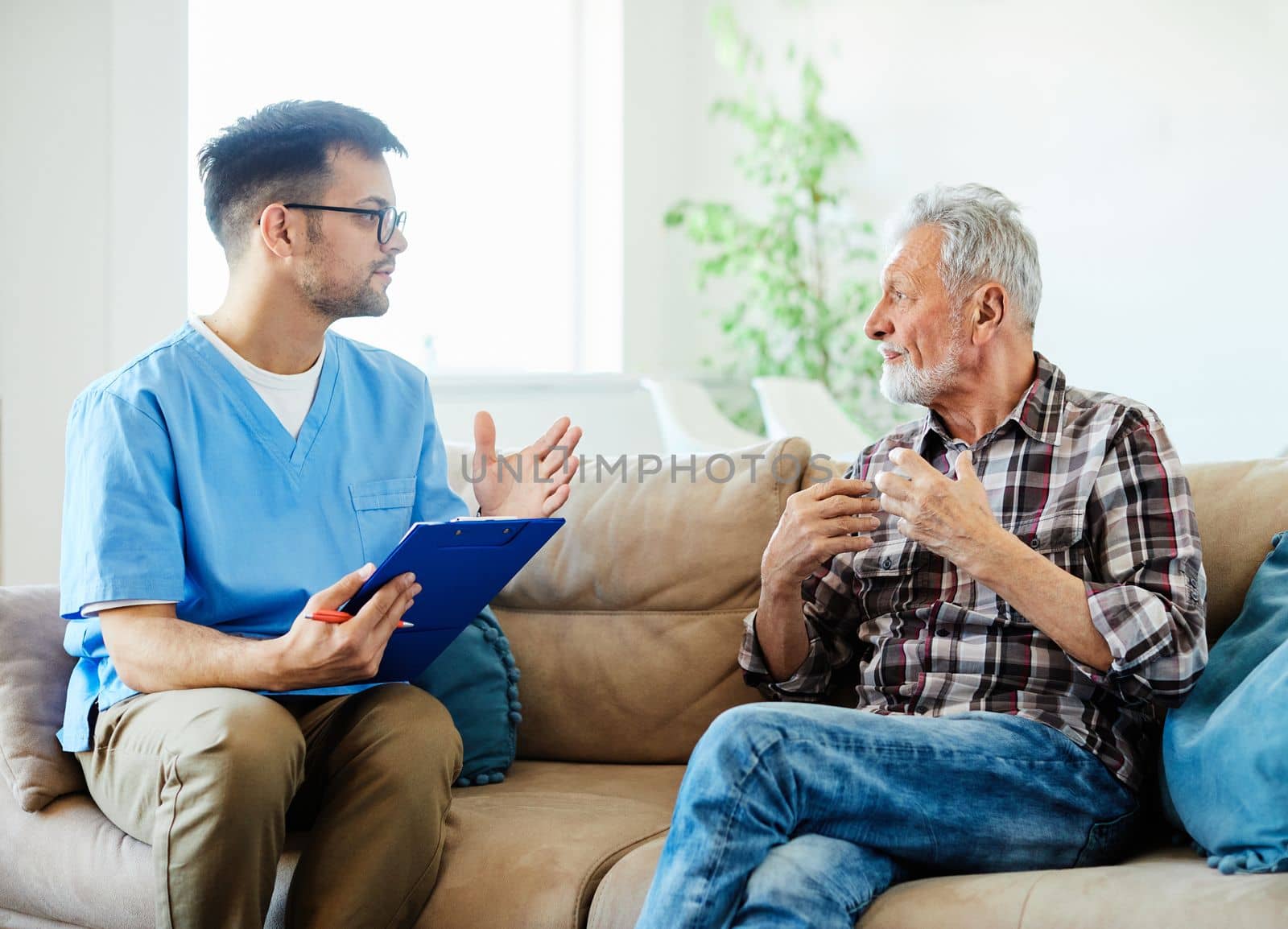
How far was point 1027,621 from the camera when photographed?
1539mm

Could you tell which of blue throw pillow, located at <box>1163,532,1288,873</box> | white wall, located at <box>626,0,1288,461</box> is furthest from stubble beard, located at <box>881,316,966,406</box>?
white wall, located at <box>626,0,1288,461</box>

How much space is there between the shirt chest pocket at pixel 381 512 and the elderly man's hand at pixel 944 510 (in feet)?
2.26

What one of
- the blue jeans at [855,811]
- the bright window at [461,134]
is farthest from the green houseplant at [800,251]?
the blue jeans at [855,811]

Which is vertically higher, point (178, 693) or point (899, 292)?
point (899, 292)

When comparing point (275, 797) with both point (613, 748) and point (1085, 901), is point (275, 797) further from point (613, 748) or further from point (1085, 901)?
point (1085, 901)

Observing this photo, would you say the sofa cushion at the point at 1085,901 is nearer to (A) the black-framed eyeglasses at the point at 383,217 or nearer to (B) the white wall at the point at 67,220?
(A) the black-framed eyeglasses at the point at 383,217

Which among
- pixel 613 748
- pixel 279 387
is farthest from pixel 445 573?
pixel 613 748

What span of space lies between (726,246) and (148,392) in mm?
3655

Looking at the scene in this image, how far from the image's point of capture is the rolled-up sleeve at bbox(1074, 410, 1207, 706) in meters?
1.39

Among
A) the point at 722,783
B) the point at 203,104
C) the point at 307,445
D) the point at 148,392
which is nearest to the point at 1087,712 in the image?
the point at 722,783

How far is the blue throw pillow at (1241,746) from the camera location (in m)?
1.26

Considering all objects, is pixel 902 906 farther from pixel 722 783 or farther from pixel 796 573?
pixel 796 573

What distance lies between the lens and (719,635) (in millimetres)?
1873

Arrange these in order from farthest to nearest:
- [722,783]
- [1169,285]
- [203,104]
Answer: [1169,285] → [203,104] → [722,783]
